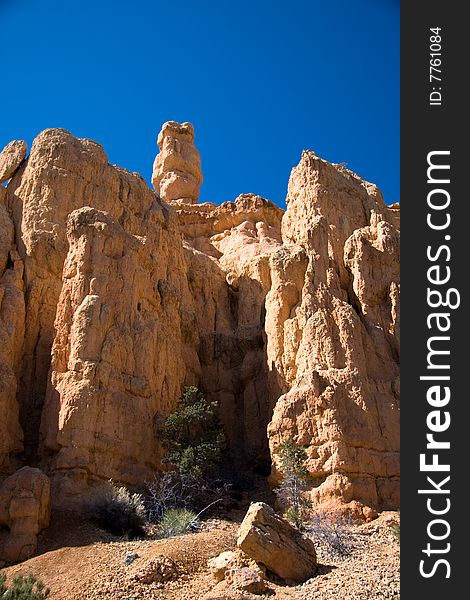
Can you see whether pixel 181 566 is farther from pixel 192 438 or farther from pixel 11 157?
pixel 11 157


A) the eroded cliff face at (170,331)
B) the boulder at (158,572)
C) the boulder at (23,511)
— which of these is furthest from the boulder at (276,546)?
the boulder at (23,511)

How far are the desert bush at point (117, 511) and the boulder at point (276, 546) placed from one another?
579cm

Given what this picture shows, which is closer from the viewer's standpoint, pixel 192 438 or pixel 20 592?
pixel 20 592

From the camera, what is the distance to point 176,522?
22.7 metres

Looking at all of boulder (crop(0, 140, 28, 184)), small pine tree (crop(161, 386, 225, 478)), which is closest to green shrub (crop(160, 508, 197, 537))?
small pine tree (crop(161, 386, 225, 478))

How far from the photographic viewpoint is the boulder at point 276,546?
1766cm

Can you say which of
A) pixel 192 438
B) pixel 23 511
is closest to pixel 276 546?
pixel 23 511

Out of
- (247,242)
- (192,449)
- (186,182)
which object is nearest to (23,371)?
(192,449)

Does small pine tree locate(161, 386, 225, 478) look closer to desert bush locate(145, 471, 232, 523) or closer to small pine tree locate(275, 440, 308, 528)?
desert bush locate(145, 471, 232, 523)

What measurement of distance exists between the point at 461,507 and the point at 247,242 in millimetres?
38542

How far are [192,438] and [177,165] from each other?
3910 cm

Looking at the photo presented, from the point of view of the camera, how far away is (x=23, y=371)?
96.7 feet

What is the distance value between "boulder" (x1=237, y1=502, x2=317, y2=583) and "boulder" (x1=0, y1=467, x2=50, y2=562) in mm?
7181

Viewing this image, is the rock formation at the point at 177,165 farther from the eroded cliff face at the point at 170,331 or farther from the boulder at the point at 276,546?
the boulder at the point at 276,546
